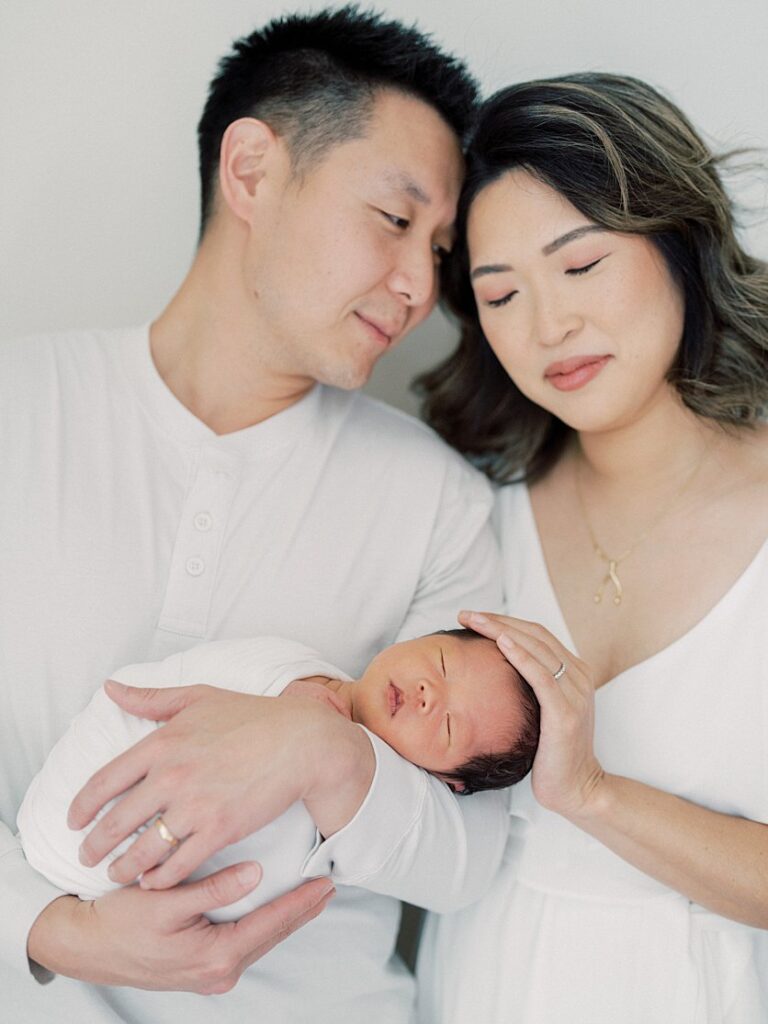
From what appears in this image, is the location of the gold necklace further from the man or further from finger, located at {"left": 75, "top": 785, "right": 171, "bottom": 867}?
finger, located at {"left": 75, "top": 785, "right": 171, "bottom": 867}

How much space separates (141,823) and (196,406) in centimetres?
91

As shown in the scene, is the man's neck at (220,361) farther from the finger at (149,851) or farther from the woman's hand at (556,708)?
the finger at (149,851)

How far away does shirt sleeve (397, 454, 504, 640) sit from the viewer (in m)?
2.01

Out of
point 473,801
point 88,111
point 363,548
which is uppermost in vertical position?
point 88,111

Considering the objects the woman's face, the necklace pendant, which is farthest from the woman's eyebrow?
the necklace pendant

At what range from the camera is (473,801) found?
177 centimetres

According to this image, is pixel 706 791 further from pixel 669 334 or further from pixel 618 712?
pixel 669 334

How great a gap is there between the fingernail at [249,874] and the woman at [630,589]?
473mm

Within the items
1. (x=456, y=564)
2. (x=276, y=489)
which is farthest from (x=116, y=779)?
(x=456, y=564)

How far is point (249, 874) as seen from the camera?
4.79 ft

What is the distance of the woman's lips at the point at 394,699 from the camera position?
1629 millimetres

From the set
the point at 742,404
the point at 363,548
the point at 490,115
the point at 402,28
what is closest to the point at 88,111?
the point at 402,28

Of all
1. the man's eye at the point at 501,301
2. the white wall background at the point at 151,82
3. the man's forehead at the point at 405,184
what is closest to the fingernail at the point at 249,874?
the man's eye at the point at 501,301

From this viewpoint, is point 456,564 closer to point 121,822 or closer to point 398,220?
point 398,220
